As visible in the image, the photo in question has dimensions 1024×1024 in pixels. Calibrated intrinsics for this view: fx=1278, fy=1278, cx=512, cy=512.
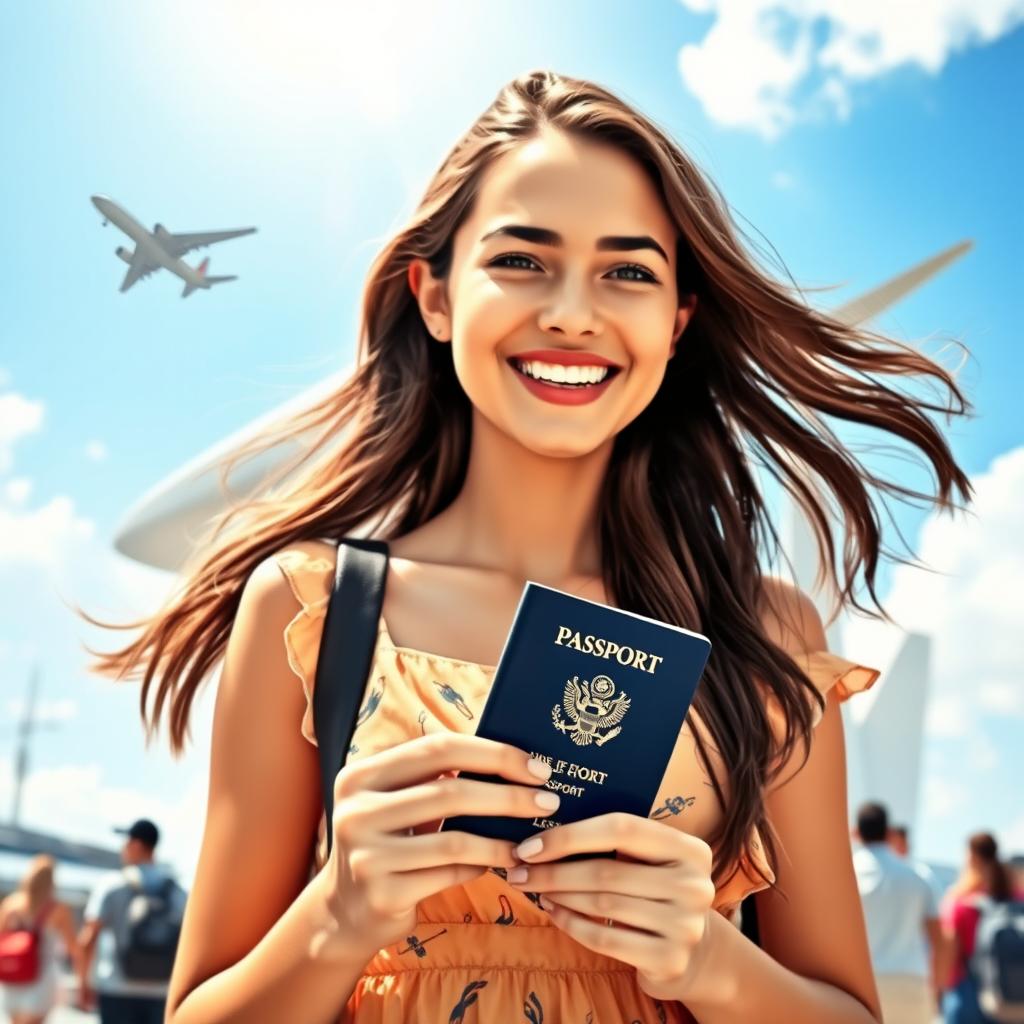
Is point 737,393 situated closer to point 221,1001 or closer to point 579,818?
point 579,818

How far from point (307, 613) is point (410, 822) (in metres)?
0.63

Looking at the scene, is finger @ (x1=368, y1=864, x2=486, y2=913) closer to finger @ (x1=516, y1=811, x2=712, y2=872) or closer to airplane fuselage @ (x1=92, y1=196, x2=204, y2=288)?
finger @ (x1=516, y1=811, x2=712, y2=872)

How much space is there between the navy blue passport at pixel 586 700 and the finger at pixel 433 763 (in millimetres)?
33

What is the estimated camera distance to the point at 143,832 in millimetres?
7422

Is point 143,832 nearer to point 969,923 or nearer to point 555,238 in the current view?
point 969,923

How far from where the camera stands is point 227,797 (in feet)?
7.48

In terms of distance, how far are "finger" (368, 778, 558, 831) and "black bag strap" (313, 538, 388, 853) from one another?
0.40m

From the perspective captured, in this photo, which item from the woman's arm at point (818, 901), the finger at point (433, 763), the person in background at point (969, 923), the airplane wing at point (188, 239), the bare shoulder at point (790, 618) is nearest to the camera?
the finger at point (433, 763)

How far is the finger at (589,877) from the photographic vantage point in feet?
5.87

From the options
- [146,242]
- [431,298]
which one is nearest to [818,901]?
[431,298]

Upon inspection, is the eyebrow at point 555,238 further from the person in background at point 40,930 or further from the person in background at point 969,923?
the person in background at point 40,930

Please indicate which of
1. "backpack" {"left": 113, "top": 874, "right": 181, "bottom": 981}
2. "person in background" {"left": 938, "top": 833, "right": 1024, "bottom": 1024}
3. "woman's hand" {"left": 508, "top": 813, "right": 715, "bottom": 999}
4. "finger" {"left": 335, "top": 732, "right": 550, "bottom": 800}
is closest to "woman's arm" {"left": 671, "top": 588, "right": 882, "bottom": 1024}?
"woman's hand" {"left": 508, "top": 813, "right": 715, "bottom": 999}

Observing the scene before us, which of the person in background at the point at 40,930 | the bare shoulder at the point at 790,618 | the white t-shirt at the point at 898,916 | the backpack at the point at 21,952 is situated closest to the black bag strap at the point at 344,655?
the bare shoulder at the point at 790,618

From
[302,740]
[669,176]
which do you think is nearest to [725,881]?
[302,740]
